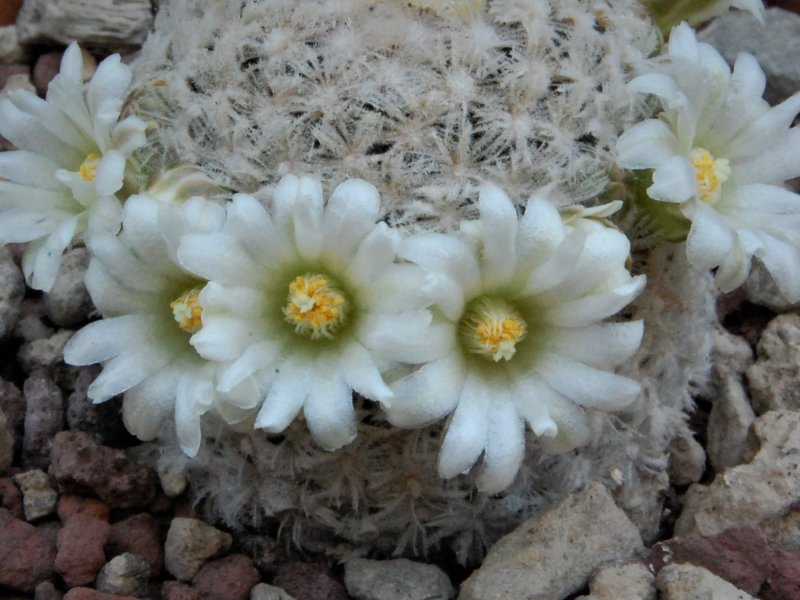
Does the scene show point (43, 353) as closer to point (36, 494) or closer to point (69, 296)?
point (69, 296)

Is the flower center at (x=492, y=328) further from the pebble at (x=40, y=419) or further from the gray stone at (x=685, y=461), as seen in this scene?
the pebble at (x=40, y=419)

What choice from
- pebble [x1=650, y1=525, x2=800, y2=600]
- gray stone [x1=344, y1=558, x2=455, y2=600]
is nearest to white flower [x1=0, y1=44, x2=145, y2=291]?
gray stone [x1=344, y1=558, x2=455, y2=600]

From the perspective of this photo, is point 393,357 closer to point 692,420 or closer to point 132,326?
point 132,326

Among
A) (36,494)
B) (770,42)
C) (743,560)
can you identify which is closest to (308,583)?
(36,494)

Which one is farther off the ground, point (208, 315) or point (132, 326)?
point (208, 315)

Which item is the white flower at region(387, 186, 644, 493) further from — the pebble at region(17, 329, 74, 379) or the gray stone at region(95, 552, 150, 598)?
the pebble at region(17, 329, 74, 379)

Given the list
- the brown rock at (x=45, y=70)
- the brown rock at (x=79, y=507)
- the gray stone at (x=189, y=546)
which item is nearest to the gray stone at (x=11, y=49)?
the brown rock at (x=45, y=70)

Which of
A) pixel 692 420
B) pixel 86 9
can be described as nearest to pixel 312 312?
pixel 692 420
